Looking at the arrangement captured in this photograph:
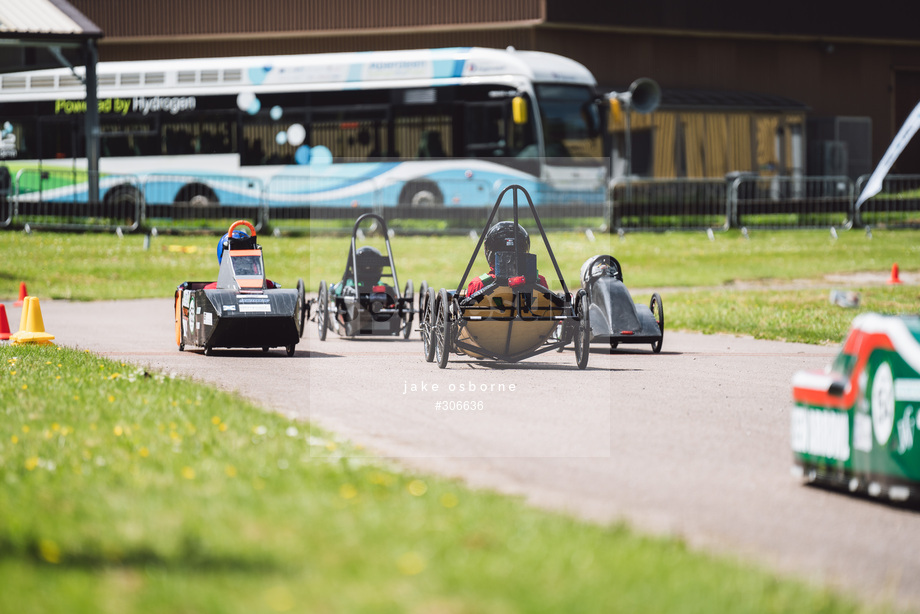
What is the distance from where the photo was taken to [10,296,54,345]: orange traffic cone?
1321cm

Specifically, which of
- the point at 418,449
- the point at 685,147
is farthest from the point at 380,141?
the point at 418,449

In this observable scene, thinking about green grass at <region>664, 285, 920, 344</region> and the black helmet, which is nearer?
the black helmet

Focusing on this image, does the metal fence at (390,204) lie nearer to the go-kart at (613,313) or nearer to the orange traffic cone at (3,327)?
the orange traffic cone at (3,327)

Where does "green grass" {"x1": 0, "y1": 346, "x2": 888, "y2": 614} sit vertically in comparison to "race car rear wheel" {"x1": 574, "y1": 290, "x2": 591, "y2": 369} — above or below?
below

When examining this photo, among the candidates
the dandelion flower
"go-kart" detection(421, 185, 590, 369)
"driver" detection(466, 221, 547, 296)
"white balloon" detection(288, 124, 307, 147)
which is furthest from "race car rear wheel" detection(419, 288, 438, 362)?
Result: "white balloon" detection(288, 124, 307, 147)

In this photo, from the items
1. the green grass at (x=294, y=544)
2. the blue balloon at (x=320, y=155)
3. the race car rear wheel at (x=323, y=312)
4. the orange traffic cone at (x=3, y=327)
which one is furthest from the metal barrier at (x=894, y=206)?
the green grass at (x=294, y=544)

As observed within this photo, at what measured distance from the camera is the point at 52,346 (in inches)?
496

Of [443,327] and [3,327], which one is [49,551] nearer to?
[443,327]

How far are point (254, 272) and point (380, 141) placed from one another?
1744cm

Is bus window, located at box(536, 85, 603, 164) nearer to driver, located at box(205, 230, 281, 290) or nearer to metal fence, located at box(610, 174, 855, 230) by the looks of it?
metal fence, located at box(610, 174, 855, 230)

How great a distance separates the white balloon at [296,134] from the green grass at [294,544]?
23814mm

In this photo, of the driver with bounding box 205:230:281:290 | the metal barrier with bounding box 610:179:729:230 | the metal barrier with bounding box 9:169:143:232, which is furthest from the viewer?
the metal barrier with bounding box 610:179:729:230

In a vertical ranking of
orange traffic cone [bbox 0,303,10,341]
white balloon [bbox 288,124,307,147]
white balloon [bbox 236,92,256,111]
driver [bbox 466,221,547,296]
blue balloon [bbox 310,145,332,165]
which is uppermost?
white balloon [bbox 236,92,256,111]

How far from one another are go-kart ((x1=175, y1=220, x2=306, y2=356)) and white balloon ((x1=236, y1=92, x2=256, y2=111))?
18.7 m
